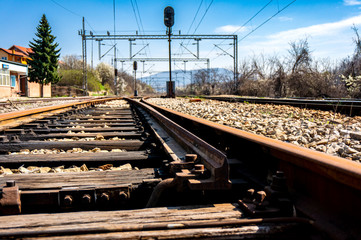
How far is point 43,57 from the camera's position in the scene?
143 ft

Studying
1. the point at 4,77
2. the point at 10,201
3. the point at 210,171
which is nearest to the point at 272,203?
the point at 210,171

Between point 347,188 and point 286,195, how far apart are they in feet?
1.06

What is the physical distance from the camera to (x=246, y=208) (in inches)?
54.0

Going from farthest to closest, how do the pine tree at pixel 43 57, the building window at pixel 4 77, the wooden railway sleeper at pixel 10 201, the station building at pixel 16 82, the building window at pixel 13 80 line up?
the pine tree at pixel 43 57 < the building window at pixel 13 80 < the station building at pixel 16 82 < the building window at pixel 4 77 < the wooden railway sleeper at pixel 10 201

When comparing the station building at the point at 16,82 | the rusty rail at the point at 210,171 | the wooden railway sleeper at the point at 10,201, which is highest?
the station building at the point at 16,82

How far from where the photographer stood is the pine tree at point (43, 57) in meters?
43.1

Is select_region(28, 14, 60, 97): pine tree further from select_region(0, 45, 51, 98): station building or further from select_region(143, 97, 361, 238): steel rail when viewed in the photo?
select_region(143, 97, 361, 238): steel rail

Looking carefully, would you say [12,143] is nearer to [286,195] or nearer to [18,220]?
[18,220]

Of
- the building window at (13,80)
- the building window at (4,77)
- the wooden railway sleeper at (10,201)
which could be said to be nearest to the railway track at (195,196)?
the wooden railway sleeper at (10,201)

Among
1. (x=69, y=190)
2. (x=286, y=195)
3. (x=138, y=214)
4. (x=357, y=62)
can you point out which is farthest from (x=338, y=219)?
(x=357, y=62)

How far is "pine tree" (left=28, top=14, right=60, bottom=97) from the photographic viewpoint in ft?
141

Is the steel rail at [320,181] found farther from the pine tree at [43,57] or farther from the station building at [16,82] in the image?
the pine tree at [43,57]

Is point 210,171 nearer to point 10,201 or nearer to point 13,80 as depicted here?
point 10,201

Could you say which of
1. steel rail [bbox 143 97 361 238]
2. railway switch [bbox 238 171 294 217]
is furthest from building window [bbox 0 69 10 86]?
railway switch [bbox 238 171 294 217]
